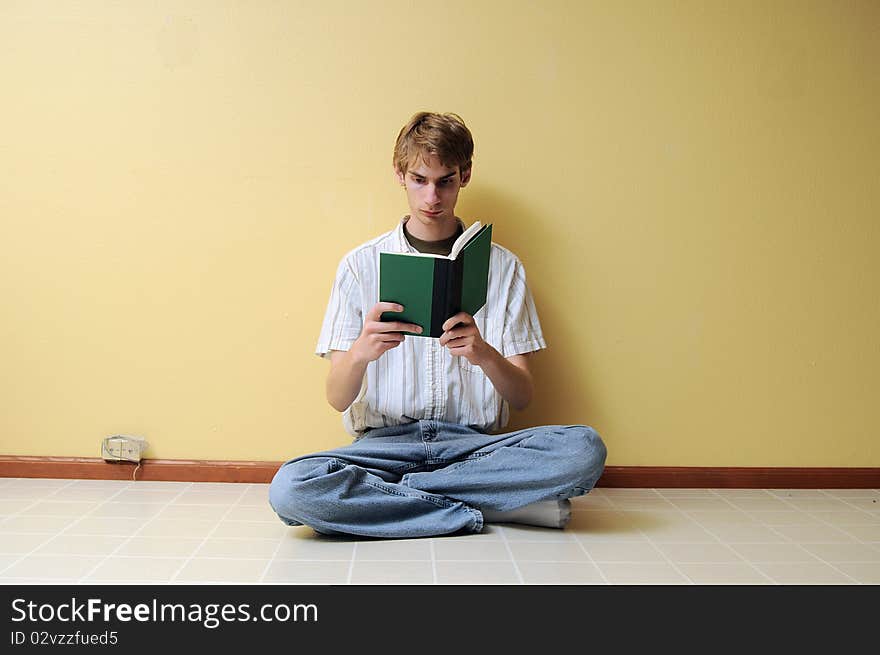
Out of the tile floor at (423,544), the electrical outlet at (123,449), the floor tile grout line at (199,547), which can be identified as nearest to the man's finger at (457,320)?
the tile floor at (423,544)

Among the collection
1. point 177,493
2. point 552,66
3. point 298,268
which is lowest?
point 177,493

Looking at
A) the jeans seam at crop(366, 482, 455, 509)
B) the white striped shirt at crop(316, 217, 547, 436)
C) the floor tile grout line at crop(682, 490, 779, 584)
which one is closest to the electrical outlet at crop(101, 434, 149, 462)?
the white striped shirt at crop(316, 217, 547, 436)

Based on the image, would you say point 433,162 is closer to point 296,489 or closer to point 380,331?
point 380,331

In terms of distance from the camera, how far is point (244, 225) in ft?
8.03

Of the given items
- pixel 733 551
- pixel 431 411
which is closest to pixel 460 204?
pixel 431 411

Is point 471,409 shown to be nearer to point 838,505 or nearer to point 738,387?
point 738,387

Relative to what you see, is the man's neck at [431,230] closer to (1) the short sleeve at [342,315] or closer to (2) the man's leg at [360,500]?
(1) the short sleeve at [342,315]

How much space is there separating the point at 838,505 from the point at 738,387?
1.36ft

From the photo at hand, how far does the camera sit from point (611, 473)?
253 cm

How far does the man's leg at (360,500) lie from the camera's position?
192cm

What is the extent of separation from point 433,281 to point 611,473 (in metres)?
1.07

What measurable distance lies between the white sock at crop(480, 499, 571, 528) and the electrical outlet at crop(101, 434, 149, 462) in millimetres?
1028

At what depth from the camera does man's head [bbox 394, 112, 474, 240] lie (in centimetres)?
211

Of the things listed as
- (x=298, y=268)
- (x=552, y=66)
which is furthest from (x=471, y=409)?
(x=552, y=66)
